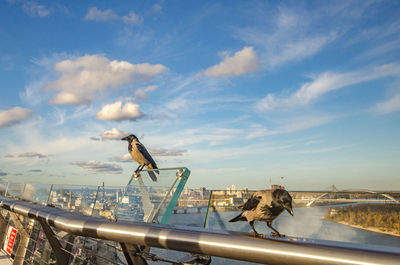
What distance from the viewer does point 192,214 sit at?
102 inches

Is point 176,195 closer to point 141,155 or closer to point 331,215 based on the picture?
point 331,215

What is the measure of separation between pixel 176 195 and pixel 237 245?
2.16 m

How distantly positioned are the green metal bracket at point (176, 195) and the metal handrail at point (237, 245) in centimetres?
148

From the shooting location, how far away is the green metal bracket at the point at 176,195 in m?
2.88

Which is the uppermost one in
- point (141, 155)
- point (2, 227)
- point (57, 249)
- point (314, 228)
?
point (141, 155)

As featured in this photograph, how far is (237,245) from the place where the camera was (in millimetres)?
938

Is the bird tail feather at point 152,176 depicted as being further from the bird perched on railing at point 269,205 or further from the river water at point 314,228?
the bird perched on railing at point 269,205

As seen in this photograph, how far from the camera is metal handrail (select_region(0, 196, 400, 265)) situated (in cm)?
76

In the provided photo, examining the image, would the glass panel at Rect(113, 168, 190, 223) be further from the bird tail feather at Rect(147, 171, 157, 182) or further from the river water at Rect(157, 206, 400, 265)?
the river water at Rect(157, 206, 400, 265)

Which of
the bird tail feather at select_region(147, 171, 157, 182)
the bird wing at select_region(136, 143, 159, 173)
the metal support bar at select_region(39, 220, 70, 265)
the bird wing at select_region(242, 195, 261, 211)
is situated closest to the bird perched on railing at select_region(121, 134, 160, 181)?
the bird wing at select_region(136, 143, 159, 173)

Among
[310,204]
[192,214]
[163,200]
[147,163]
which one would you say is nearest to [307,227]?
[310,204]

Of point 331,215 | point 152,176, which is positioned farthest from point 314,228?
point 152,176

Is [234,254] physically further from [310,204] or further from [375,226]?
[375,226]

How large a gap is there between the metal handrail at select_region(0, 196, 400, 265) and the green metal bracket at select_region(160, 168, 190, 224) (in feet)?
4.86
